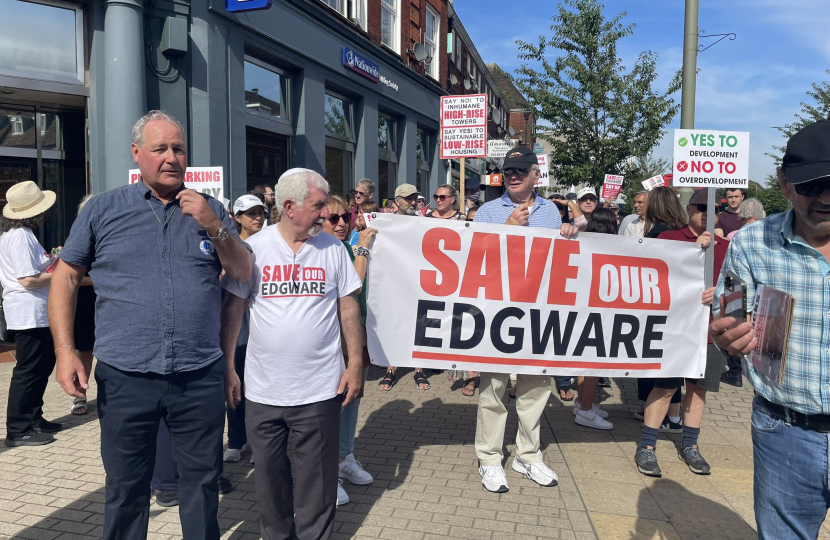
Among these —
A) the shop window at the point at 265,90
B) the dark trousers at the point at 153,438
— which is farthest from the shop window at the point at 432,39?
the dark trousers at the point at 153,438

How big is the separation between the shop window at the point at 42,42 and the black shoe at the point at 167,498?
7213 mm

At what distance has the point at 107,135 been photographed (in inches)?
360

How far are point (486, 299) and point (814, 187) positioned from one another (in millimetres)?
2633

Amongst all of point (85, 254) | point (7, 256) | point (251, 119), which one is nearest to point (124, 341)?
point (85, 254)

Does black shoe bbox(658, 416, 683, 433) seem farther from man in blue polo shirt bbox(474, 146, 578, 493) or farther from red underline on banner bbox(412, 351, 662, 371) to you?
man in blue polo shirt bbox(474, 146, 578, 493)

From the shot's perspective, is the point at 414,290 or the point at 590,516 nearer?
the point at 590,516

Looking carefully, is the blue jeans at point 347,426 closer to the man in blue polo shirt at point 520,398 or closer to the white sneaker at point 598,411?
the man in blue polo shirt at point 520,398

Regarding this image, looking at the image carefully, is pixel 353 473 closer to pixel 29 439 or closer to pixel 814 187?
pixel 29 439

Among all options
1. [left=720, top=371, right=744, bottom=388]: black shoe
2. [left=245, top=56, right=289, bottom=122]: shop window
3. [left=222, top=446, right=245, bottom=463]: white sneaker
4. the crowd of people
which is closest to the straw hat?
[left=222, top=446, right=245, bottom=463]: white sneaker

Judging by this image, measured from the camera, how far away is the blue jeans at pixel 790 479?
2129 mm

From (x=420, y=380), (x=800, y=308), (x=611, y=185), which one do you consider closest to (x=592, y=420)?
(x=420, y=380)

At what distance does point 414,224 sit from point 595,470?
2.27 m

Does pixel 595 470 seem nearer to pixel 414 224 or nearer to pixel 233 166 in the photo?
pixel 414 224

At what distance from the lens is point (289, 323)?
3.14 m
